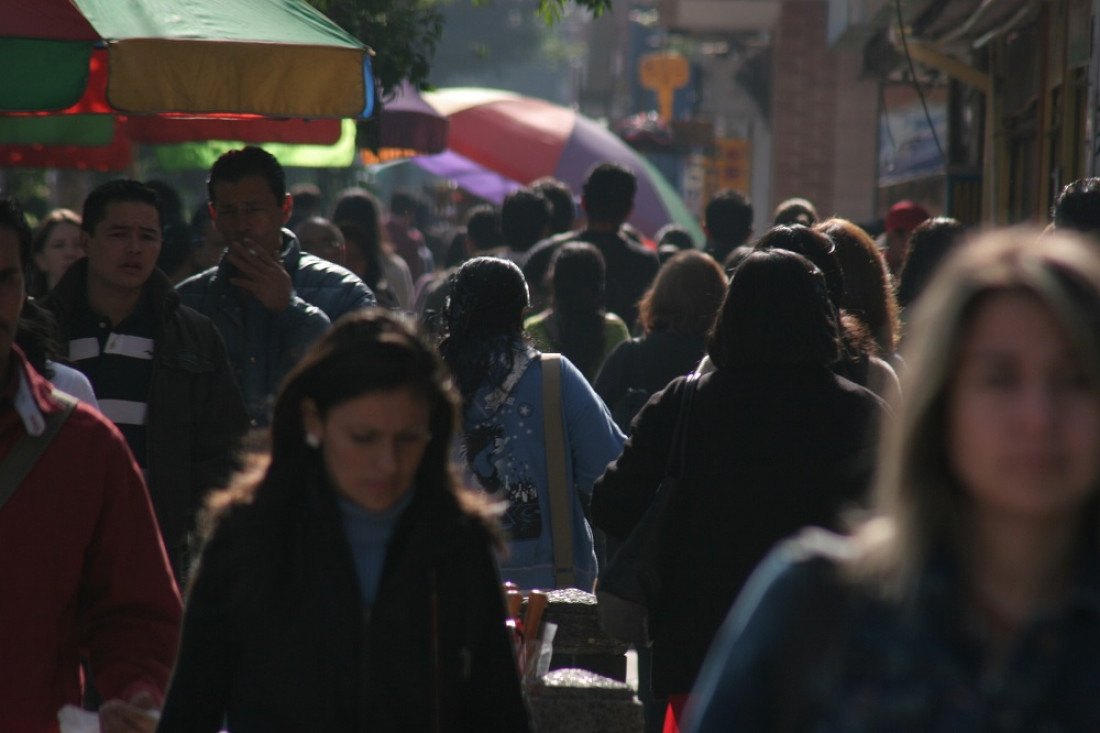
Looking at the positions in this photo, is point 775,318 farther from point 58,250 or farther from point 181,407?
point 58,250

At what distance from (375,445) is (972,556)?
3.75ft

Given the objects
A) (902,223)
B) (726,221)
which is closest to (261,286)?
(726,221)

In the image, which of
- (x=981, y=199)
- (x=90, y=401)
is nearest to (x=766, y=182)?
(x=981, y=199)

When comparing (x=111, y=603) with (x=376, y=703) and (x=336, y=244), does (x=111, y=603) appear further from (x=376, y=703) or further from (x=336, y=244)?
(x=336, y=244)

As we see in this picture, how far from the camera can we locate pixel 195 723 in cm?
277

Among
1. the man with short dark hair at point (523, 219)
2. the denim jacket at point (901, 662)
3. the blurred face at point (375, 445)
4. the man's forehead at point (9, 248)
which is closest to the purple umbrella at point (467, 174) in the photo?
the man with short dark hair at point (523, 219)

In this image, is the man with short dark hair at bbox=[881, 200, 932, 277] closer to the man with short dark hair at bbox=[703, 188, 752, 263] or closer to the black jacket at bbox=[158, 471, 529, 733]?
the man with short dark hair at bbox=[703, 188, 752, 263]

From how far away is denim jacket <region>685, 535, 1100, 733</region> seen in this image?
1878mm

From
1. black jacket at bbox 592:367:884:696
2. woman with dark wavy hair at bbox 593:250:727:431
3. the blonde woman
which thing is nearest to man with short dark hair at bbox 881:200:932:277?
woman with dark wavy hair at bbox 593:250:727:431

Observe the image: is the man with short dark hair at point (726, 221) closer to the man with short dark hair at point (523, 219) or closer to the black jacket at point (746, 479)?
the man with short dark hair at point (523, 219)

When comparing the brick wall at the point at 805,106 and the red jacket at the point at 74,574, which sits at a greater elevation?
the brick wall at the point at 805,106

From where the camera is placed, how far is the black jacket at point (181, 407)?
5016mm

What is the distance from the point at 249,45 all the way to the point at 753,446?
228cm

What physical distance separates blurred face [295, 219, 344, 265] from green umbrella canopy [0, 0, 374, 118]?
2.98m
